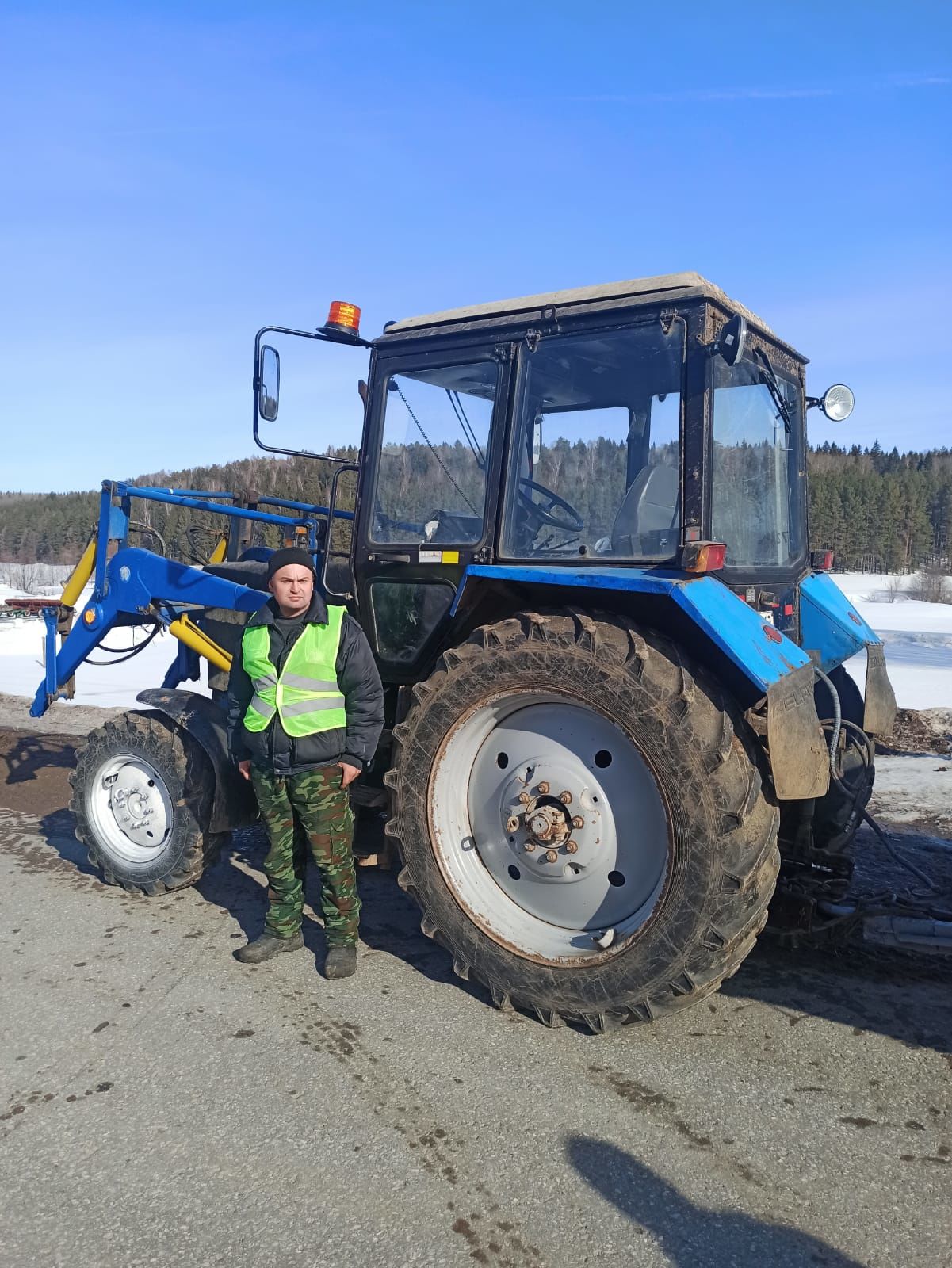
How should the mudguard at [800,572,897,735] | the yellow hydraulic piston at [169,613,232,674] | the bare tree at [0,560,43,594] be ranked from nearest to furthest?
the mudguard at [800,572,897,735]
the yellow hydraulic piston at [169,613,232,674]
the bare tree at [0,560,43,594]

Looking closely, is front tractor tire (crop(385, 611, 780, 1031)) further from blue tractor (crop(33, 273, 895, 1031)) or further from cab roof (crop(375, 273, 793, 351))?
cab roof (crop(375, 273, 793, 351))

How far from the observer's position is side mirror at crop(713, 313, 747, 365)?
2857mm

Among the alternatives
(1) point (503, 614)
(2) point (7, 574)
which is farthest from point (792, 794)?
(2) point (7, 574)

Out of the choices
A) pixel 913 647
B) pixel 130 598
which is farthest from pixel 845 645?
pixel 913 647

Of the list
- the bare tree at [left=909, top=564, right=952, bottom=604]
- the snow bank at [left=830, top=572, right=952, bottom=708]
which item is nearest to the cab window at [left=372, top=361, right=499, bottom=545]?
the snow bank at [left=830, top=572, right=952, bottom=708]

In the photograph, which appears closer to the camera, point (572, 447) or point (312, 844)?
point (572, 447)

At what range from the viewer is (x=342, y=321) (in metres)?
3.86

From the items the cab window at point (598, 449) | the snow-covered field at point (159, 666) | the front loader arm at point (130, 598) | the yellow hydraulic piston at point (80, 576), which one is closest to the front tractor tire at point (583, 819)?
the cab window at point (598, 449)

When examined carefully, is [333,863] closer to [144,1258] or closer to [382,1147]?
[382,1147]

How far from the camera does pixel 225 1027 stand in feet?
9.91

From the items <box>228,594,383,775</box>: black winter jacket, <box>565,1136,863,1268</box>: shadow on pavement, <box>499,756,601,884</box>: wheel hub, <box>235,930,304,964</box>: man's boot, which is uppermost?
<box>228,594,383,775</box>: black winter jacket

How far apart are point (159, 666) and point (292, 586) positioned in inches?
370

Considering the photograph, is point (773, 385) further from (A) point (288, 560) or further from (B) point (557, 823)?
(A) point (288, 560)

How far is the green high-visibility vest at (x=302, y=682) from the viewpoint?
11.3ft
